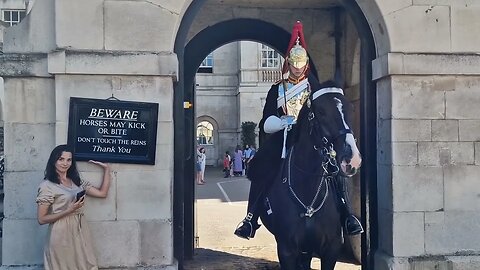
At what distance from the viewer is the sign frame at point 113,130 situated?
5266 mm

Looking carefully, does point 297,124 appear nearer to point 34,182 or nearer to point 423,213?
point 423,213

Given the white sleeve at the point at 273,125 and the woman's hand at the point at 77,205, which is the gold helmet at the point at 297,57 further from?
the woman's hand at the point at 77,205

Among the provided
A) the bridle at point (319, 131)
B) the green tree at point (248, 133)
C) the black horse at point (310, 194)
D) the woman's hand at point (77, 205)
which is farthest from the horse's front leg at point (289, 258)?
the green tree at point (248, 133)

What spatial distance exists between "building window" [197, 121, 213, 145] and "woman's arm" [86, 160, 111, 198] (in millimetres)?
28325

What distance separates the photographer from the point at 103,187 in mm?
5230

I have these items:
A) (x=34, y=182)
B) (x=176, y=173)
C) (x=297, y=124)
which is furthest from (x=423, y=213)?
(x=34, y=182)

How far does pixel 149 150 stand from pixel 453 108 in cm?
299

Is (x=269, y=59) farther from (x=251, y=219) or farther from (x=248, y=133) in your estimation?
(x=251, y=219)

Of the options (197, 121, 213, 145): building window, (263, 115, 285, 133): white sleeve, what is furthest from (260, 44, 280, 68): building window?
(263, 115, 285, 133): white sleeve

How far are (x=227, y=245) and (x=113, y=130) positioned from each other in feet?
14.8

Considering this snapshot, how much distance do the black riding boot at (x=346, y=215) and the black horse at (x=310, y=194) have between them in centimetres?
8

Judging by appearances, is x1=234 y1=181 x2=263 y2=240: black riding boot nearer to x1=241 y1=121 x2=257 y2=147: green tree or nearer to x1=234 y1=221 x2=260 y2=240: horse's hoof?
x1=234 y1=221 x2=260 y2=240: horse's hoof

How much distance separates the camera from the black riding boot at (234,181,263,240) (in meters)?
5.76

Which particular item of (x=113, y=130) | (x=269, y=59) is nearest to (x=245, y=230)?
(x=113, y=130)
